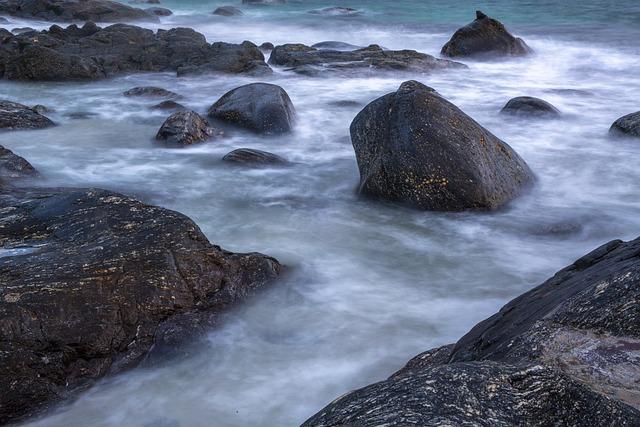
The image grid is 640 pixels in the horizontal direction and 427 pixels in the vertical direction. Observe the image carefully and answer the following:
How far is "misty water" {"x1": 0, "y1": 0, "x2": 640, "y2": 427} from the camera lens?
191 inches

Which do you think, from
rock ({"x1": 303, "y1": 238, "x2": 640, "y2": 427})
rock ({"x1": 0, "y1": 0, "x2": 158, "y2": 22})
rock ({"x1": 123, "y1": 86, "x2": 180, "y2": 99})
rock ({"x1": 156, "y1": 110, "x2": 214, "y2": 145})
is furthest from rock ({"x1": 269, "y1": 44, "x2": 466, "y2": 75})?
rock ({"x1": 303, "y1": 238, "x2": 640, "y2": 427})

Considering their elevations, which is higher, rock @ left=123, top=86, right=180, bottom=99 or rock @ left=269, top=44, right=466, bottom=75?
rock @ left=269, top=44, right=466, bottom=75

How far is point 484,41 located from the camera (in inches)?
719

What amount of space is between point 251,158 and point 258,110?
5.59 feet

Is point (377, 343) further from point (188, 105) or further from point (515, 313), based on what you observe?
point (188, 105)

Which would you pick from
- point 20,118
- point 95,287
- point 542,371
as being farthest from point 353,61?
point 542,371

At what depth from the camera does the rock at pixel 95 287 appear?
4445 millimetres

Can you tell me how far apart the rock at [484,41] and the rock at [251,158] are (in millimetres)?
10138

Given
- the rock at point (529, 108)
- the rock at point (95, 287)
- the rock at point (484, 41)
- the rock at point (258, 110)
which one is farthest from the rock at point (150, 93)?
the rock at point (484, 41)

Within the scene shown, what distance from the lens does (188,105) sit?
42.7 ft

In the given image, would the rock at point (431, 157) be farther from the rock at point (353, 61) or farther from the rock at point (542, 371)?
the rock at point (353, 61)

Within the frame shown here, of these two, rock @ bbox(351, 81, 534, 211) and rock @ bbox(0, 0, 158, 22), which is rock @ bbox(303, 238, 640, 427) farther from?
rock @ bbox(0, 0, 158, 22)

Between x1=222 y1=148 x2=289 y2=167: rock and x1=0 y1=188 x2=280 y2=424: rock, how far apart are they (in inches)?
138

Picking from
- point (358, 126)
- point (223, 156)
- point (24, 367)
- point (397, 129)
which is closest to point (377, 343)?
point (24, 367)
